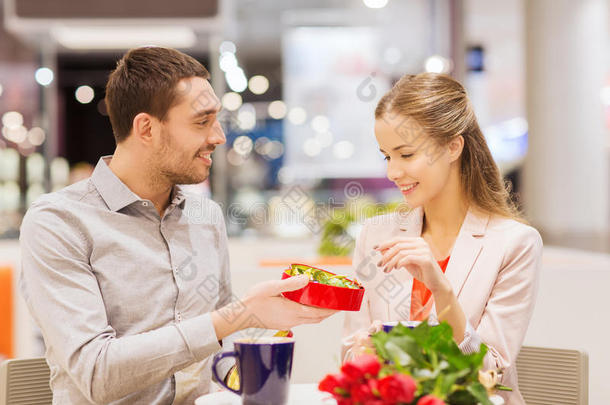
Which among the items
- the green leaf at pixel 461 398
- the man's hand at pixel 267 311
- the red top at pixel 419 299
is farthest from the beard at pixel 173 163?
the green leaf at pixel 461 398

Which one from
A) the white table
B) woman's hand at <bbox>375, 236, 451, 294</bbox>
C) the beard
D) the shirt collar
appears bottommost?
the white table

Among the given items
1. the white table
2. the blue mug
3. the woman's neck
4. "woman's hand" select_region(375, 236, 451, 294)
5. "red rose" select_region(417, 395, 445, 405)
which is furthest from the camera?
the woman's neck

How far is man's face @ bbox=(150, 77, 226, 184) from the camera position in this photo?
1.63m

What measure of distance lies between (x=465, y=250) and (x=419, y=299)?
0.19m

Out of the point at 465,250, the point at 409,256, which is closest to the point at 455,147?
the point at 465,250

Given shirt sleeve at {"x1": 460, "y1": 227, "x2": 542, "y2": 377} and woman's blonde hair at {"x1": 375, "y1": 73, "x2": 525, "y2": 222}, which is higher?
woman's blonde hair at {"x1": 375, "y1": 73, "x2": 525, "y2": 222}

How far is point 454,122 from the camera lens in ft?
5.91

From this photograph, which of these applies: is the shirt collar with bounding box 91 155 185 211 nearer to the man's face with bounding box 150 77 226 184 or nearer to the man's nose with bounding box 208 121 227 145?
the man's face with bounding box 150 77 226 184

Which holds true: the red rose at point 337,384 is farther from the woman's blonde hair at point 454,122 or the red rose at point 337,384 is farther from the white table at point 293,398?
the woman's blonde hair at point 454,122

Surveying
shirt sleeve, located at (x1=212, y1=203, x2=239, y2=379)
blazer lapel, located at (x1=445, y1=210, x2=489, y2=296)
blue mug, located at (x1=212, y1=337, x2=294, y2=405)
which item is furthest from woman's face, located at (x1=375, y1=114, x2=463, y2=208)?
blue mug, located at (x1=212, y1=337, x2=294, y2=405)

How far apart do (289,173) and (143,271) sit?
5.08 metres

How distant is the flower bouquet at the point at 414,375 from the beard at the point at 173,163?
81 cm

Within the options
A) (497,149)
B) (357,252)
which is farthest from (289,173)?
(497,149)

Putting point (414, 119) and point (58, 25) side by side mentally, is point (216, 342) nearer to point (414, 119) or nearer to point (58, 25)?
point (414, 119)
